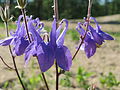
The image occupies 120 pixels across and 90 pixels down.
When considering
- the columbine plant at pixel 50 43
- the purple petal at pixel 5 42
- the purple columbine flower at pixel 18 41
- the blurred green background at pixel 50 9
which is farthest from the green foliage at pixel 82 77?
the purple petal at pixel 5 42

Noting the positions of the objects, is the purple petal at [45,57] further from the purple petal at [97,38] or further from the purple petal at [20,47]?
the purple petal at [97,38]

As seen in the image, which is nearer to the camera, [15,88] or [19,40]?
[19,40]

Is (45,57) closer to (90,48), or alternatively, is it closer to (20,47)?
(20,47)

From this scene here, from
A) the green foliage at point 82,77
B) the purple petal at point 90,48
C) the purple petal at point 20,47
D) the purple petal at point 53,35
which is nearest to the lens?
the purple petal at point 53,35

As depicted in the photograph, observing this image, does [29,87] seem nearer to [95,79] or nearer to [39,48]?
[95,79]

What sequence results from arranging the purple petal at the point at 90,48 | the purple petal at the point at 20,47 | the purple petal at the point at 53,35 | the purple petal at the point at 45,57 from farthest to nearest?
the purple petal at the point at 90,48, the purple petal at the point at 20,47, the purple petal at the point at 53,35, the purple petal at the point at 45,57

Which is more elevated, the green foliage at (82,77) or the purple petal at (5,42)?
the purple petal at (5,42)

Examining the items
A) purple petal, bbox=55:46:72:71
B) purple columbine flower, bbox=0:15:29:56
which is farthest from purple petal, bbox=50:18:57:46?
purple columbine flower, bbox=0:15:29:56

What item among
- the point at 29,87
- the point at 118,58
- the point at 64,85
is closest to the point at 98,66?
the point at 118,58
